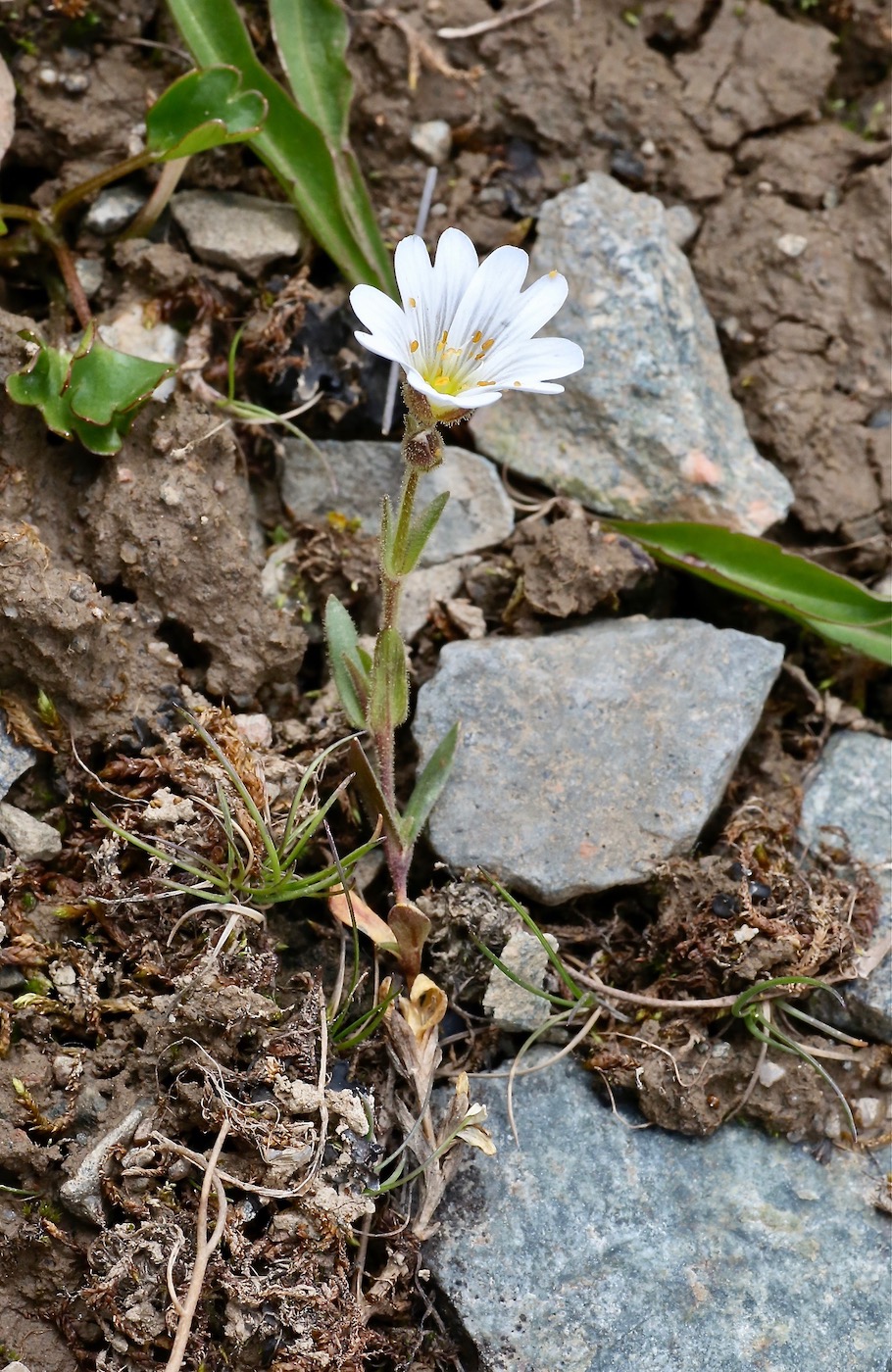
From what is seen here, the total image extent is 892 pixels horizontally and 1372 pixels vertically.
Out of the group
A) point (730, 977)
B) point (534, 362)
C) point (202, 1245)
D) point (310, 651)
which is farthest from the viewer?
point (310, 651)

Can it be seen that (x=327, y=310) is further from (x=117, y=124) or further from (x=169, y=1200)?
(x=169, y=1200)

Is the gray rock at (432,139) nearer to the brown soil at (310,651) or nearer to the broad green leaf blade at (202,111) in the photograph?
the brown soil at (310,651)

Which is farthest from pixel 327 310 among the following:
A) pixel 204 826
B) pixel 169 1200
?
pixel 169 1200

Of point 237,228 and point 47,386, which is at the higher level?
point 237,228

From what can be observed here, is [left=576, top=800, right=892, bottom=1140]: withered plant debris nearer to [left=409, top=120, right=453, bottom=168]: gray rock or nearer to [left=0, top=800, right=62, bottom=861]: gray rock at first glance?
[left=0, top=800, right=62, bottom=861]: gray rock

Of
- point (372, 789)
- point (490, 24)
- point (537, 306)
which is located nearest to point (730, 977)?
point (372, 789)

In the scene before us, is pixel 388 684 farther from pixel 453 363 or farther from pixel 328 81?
pixel 328 81

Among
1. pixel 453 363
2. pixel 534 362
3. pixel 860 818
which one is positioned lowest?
pixel 860 818
